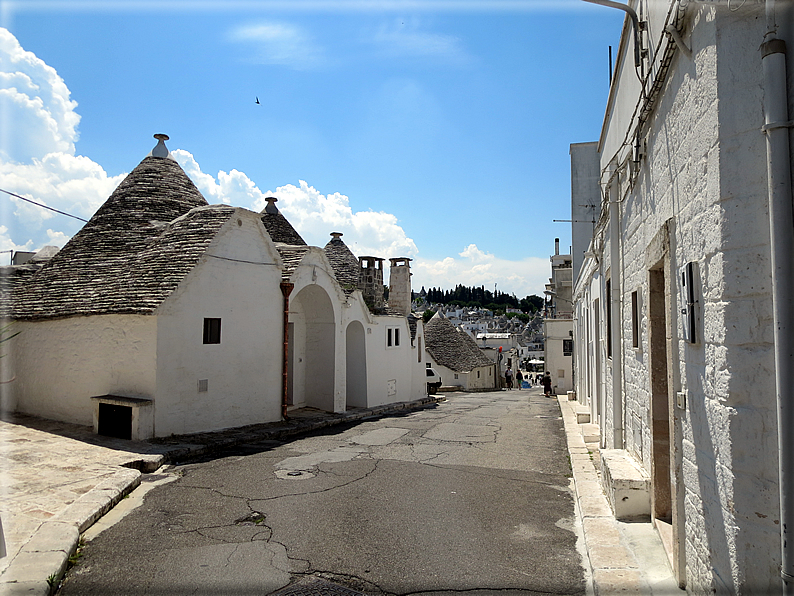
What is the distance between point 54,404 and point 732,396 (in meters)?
13.2

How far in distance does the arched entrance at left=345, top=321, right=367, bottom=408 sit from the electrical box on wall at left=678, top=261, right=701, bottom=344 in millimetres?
15496

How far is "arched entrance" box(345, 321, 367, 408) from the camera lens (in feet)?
61.2

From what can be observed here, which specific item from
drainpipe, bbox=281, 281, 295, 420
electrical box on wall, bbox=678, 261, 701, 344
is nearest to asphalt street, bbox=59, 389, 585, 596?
electrical box on wall, bbox=678, 261, 701, 344

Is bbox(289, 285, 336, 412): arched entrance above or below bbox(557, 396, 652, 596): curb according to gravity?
above

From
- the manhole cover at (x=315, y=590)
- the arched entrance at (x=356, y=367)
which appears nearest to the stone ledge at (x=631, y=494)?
the manhole cover at (x=315, y=590)

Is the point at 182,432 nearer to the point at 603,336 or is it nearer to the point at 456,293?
the point at 603,336

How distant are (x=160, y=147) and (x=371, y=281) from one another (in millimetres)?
9875

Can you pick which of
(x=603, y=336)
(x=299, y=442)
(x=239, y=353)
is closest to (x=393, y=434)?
(x=299, y=442)

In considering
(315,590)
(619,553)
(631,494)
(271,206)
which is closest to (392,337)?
(271,206)

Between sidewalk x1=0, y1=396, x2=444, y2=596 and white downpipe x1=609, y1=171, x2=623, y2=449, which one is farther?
white downpipe x1=609, y1=171, x2=623, y2=449

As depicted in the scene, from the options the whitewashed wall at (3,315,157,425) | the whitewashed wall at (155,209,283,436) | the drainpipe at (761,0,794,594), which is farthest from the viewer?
the whitewashed wall at (155,209,283,436)

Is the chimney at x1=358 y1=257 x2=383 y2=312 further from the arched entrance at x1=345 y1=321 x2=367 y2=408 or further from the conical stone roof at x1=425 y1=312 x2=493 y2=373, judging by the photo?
the conical stone roof at x1=425 y1=312 x2=493 y2=373

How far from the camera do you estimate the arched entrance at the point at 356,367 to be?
18656 millimetres

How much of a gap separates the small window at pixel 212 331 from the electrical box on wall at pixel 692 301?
1007cm
